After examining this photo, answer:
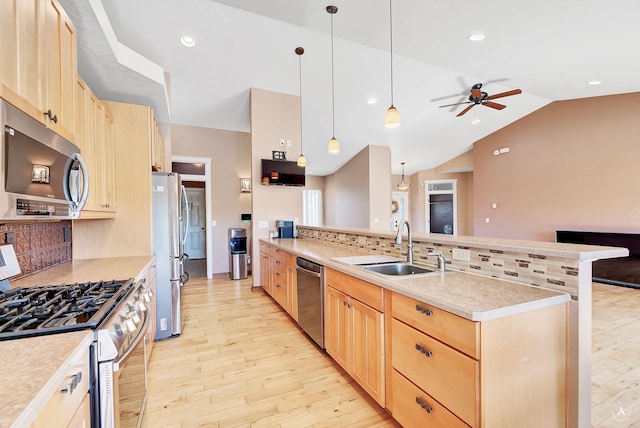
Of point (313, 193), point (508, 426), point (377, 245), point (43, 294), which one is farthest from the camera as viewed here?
point (313, 193)

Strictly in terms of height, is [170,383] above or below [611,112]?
below

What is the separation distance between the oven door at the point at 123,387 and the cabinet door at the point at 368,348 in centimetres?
126

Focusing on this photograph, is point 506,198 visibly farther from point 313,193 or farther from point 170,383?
point 170,383

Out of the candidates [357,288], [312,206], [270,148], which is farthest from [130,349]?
[312,206]

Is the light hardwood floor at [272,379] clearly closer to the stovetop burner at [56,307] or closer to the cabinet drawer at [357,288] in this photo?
the cabinet drawer at [357,288]

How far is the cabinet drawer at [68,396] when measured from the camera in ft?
2.20

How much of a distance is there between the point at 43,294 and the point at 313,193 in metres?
→ 8.69

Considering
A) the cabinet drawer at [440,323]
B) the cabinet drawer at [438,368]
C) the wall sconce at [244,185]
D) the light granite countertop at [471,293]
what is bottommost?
the cabinet drawer at [438,368]

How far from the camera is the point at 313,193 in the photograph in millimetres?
9883

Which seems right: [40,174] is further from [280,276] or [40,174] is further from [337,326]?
[280,276]

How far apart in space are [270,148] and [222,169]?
5.05ft

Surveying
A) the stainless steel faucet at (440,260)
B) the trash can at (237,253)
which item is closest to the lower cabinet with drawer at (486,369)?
the stainless steel faucet at (440,260)

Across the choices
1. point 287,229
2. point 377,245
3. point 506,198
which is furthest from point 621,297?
point 287,229

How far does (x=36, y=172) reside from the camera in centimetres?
122
